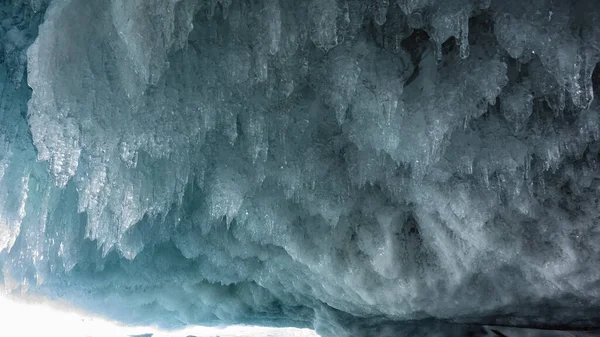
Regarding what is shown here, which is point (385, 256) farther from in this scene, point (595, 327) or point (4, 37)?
point (4, 37)

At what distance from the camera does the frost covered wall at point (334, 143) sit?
10.5 feet

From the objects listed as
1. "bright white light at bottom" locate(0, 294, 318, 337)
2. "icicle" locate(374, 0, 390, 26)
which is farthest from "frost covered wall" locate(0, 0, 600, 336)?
"bright white light at bottom" locate(0, 294, 318, 337)

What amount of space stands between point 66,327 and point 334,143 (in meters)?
5.94

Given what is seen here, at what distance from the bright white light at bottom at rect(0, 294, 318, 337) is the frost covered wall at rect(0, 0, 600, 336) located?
4.58 feet

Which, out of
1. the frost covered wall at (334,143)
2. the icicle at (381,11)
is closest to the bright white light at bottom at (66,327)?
the frost covered wall at (334,143)

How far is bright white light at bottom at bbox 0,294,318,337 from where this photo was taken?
21.9ft

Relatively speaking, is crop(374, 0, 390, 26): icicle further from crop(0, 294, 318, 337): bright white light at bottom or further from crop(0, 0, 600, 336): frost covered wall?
crop(0, 294, 318, 337): bright white light at bottom

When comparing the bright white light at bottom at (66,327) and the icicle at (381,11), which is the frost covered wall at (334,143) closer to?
the icicle at (381,11)

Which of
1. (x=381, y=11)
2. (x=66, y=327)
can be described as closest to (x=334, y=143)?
(x=381, y=11)

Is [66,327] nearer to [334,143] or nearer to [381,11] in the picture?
[334,143]

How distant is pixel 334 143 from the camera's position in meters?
4.27

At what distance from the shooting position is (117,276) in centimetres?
648

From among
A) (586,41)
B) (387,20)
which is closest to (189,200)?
(387,20)

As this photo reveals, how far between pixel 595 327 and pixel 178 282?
16.2 feet
